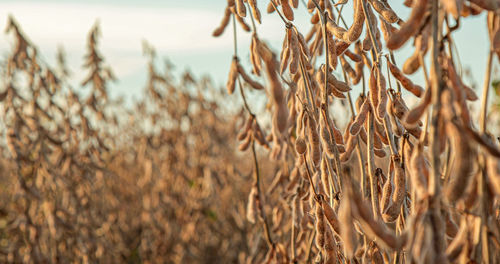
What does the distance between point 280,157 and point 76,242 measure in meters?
1.83

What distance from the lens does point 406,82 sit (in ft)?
3.23

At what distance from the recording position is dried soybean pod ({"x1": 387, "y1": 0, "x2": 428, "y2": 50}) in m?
0.69

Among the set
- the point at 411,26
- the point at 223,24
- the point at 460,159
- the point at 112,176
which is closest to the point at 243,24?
the point at 223,24

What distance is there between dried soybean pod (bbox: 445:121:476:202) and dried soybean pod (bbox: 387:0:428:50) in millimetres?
161

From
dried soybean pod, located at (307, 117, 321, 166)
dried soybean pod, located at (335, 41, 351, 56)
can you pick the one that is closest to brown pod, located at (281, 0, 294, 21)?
dried soybean pod, located at (335, 41, 351, 56)

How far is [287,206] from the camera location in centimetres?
168

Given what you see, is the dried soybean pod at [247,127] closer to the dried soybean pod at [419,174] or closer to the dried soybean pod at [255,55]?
the dried soybean pod at [255,55]

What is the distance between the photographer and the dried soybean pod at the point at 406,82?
38.6 inches

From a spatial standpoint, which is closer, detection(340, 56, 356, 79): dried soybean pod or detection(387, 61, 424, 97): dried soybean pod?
detection(387, 61, 424, 97): dried soybean pod

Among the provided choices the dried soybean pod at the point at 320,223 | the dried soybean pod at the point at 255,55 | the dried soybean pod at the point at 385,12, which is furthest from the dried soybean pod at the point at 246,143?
the dried soybean pod at the point at 385,12

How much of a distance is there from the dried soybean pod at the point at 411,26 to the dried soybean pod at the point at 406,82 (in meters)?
0.27

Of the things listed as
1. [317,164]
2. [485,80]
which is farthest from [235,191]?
[485,80]

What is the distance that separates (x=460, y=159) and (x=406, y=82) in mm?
380

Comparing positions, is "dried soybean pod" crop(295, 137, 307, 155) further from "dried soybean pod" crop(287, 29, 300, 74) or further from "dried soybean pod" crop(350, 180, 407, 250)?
"dried soybean pod" crop(350, 180, 407, 250)
